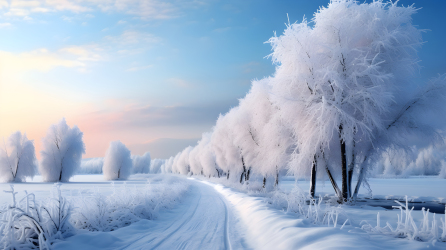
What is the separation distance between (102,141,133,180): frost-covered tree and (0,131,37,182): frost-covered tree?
52.5 ft

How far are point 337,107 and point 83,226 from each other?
11.3 metres

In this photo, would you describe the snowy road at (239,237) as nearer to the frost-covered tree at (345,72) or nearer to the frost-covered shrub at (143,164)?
the frost-covered tree at (345,72)

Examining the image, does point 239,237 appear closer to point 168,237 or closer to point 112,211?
point 168,237

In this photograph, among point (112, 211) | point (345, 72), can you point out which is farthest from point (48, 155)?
point (345, 72)

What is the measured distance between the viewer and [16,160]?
1756 inches

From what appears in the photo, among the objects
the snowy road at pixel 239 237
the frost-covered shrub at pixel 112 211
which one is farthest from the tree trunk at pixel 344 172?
the frost-covered shrub at pixel 112 211

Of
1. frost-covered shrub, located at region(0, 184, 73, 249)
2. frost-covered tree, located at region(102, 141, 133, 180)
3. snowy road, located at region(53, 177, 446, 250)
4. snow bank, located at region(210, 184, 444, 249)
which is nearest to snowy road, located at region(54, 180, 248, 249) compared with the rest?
snowy road, located at region(53, 177, 446, 250)

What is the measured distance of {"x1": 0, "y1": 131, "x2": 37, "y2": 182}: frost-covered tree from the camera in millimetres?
43812

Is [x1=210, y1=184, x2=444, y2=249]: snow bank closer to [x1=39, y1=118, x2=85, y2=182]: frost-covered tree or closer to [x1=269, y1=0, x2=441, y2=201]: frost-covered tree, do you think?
[x1=269, y1=0, x2=441, y2=201]: frost-covered tree

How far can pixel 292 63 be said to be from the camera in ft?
43.8

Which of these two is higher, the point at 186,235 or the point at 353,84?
the point at 353,84

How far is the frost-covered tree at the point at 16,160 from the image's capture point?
1725 inches

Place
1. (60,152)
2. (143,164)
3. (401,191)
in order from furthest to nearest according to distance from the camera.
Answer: (143,164), (60,152), (401,191)

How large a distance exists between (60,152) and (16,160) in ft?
27.4
